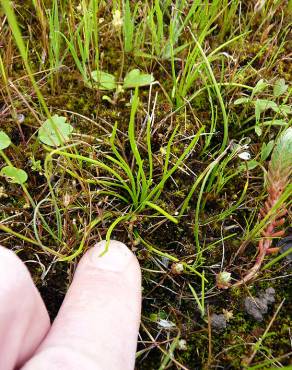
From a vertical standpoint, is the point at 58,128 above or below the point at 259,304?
above

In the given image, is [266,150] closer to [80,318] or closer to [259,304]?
[259,304]

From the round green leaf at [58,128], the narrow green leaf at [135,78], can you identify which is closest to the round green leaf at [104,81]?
the narrow green leaf at [135,78]

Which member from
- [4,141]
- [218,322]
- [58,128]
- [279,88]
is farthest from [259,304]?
[4,141]

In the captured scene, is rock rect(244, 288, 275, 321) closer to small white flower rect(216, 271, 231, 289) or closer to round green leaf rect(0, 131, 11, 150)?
small white flower rect(216, 271, 231, 289)

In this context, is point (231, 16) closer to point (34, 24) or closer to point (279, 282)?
point (34, 24)

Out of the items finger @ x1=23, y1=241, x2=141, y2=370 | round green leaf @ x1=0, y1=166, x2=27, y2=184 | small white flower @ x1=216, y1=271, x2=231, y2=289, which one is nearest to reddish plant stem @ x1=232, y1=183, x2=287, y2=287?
small white flower @ x1=216, y1=271, x2=231, y2=289

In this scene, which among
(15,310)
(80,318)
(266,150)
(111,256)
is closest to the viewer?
(15,310)

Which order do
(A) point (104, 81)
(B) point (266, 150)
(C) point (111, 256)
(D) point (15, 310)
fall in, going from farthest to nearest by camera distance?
(A) point (104, 81)
(B) point (266, 150)
(C) point (111, 256)
(D) point (15, 310)
